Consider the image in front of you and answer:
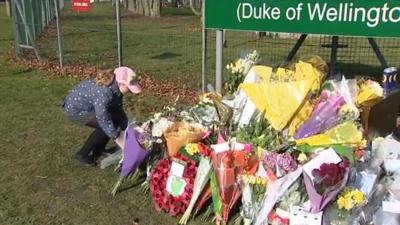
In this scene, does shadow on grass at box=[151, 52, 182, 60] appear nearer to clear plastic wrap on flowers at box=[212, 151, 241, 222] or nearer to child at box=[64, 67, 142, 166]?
child at box=[64, 67, 142, 166]

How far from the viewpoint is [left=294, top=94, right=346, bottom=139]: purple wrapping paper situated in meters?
3.99

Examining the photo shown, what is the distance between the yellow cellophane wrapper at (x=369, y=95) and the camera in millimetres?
4219

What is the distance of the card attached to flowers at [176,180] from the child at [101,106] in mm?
804

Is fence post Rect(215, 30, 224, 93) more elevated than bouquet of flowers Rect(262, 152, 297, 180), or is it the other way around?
fence post Rect(215, 30, 224, 93)

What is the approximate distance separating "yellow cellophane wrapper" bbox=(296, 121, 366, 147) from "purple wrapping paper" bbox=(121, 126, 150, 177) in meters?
1.31

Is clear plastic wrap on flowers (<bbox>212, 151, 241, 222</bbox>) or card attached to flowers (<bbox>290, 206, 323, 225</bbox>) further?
clear plastic wrap on flowers (<bbox>212, 151, 241, 222</bbox>)

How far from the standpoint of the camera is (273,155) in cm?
368

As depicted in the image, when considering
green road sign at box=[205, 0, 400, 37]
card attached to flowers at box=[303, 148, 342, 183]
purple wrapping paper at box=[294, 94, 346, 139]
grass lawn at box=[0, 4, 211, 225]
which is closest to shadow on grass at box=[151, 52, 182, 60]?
grass lawn at box=[0, 4, 211, 225]

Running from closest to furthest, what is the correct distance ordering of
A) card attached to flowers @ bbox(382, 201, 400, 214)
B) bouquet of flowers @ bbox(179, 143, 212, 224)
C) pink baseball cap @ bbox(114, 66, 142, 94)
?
card attached to flowers @ bbox(382, 201, 400, 214) < bouquet of flowers @ bbox(179, 143, 212, 224) < pink baseball cap @ bbox(114, 66, 142, 94)

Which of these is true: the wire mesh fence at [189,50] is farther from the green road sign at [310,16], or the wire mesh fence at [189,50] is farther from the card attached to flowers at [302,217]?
the card attached to flowers at [302,217]

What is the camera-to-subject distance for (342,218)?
10.9 ft

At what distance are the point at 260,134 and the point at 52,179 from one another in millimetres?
2086

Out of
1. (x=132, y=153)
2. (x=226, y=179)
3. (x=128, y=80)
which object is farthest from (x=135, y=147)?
(x=226, y=179)

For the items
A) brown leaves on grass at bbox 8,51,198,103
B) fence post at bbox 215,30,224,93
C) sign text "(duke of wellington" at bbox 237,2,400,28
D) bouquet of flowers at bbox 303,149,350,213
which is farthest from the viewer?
brown leaves on grass at bbox 8,51,198,103
